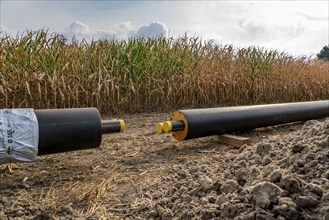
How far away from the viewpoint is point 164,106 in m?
5.59

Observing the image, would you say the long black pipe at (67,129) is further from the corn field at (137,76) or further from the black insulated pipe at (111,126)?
the corn field at (137,76)

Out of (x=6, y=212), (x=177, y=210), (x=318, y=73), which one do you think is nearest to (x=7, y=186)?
(x=6, y=212)

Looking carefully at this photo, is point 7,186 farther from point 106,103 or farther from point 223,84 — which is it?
point 223,84

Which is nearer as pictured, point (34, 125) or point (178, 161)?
point (34, 125)

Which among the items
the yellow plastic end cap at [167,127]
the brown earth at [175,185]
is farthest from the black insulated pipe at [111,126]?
the yellow plastic end cap at [167,127]

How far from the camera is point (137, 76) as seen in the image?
540cm

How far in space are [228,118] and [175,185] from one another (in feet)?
4.84

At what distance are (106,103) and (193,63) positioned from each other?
1921 mm

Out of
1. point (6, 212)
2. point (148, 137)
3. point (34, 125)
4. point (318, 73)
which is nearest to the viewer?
point (6, 212)

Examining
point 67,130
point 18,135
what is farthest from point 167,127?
point 18,135

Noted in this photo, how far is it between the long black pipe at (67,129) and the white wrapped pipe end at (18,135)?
5 cm

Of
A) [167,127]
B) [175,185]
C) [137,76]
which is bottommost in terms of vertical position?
[175,185]

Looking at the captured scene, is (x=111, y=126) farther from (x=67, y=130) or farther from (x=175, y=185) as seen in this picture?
(x=175, y=185)

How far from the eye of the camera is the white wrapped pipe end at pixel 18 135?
80.5 inches
